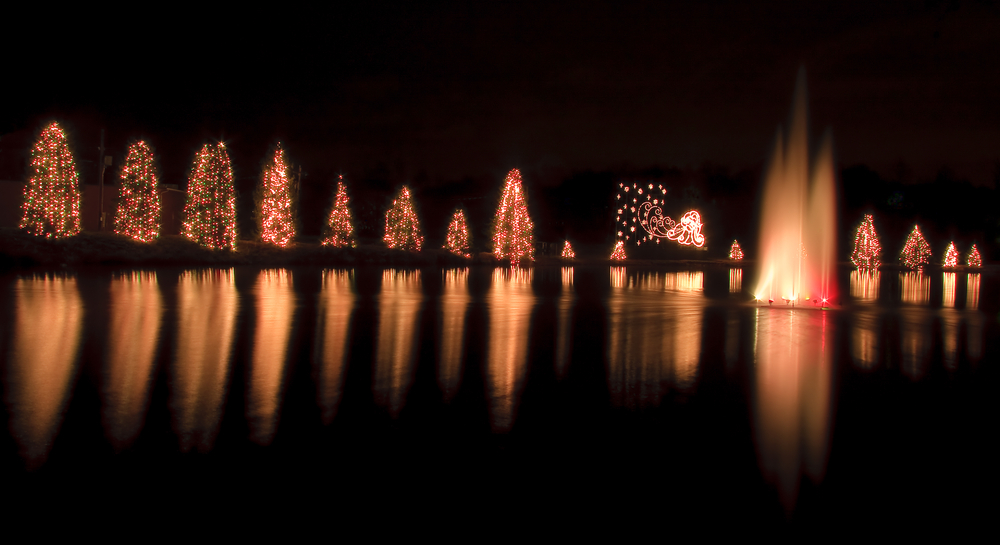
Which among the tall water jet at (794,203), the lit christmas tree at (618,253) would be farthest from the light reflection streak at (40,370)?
the lit christmas tree at (618,253)

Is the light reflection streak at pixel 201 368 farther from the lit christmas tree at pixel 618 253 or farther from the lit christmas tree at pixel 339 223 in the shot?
the lit christmas tree at pixel 618 253

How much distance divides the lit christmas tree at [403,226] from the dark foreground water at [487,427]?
2910cm

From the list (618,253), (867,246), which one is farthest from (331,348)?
(867,246)

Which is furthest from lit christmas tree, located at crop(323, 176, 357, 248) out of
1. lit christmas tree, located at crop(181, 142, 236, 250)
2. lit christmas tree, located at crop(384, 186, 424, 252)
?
lit christmas tree, located at crop(181, 142, 236, 250)

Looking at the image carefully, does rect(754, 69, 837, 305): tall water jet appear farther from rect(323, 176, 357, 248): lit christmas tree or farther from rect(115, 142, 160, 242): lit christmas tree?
rect(115, 142, 160, 242): lit christmas tree

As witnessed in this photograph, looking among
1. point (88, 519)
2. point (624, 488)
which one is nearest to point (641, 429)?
point (624, 488)

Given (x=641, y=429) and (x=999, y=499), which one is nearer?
(x=999, y=499)

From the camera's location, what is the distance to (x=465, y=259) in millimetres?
38625

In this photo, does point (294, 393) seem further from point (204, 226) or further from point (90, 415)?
point (204, 226)

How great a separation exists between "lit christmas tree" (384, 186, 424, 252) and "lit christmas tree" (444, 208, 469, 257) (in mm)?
2705

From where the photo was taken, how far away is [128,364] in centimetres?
628

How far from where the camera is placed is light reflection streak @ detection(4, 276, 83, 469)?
162 inches

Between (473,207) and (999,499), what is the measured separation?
207 feet

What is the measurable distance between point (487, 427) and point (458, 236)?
120 feet
